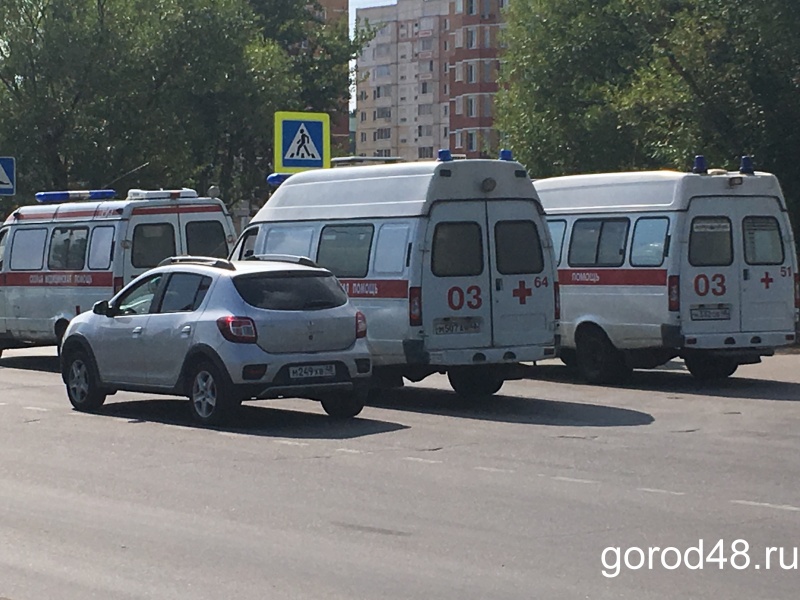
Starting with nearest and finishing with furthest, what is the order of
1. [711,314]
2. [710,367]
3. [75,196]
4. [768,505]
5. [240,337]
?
[768,505] → [240,337] → [711,314] → [710,367] → [75,196]

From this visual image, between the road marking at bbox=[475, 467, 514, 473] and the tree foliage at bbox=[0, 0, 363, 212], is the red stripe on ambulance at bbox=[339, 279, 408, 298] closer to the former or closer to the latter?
the road marking at bbox=[475, 467, 514, 473]

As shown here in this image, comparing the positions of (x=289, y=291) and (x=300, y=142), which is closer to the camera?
(x=289, y=291)

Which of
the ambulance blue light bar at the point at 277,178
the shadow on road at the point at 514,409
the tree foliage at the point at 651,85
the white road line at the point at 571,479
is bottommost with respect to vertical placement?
the shadow on road at the point at 514,409

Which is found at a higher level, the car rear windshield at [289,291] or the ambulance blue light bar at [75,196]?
the ambulance blue light bar at [75,196]

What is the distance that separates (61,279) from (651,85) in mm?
13978

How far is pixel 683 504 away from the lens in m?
10.2

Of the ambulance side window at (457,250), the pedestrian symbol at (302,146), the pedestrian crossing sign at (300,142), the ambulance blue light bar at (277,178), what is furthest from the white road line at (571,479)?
the pedestrian symbol at (302,146)

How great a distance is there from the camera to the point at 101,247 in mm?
22891

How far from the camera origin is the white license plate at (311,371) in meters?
14.7

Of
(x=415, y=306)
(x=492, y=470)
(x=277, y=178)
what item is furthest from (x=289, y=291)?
(x=277, y=178)

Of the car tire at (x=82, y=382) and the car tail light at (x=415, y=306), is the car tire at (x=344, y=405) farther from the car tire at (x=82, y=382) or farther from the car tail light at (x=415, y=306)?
the car tire at (x=82, y=382)

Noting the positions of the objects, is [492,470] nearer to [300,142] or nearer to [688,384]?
[688,384]

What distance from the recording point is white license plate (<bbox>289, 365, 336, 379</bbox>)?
14.7 meters

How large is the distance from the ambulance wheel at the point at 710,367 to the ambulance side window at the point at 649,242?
1653 millimetres
